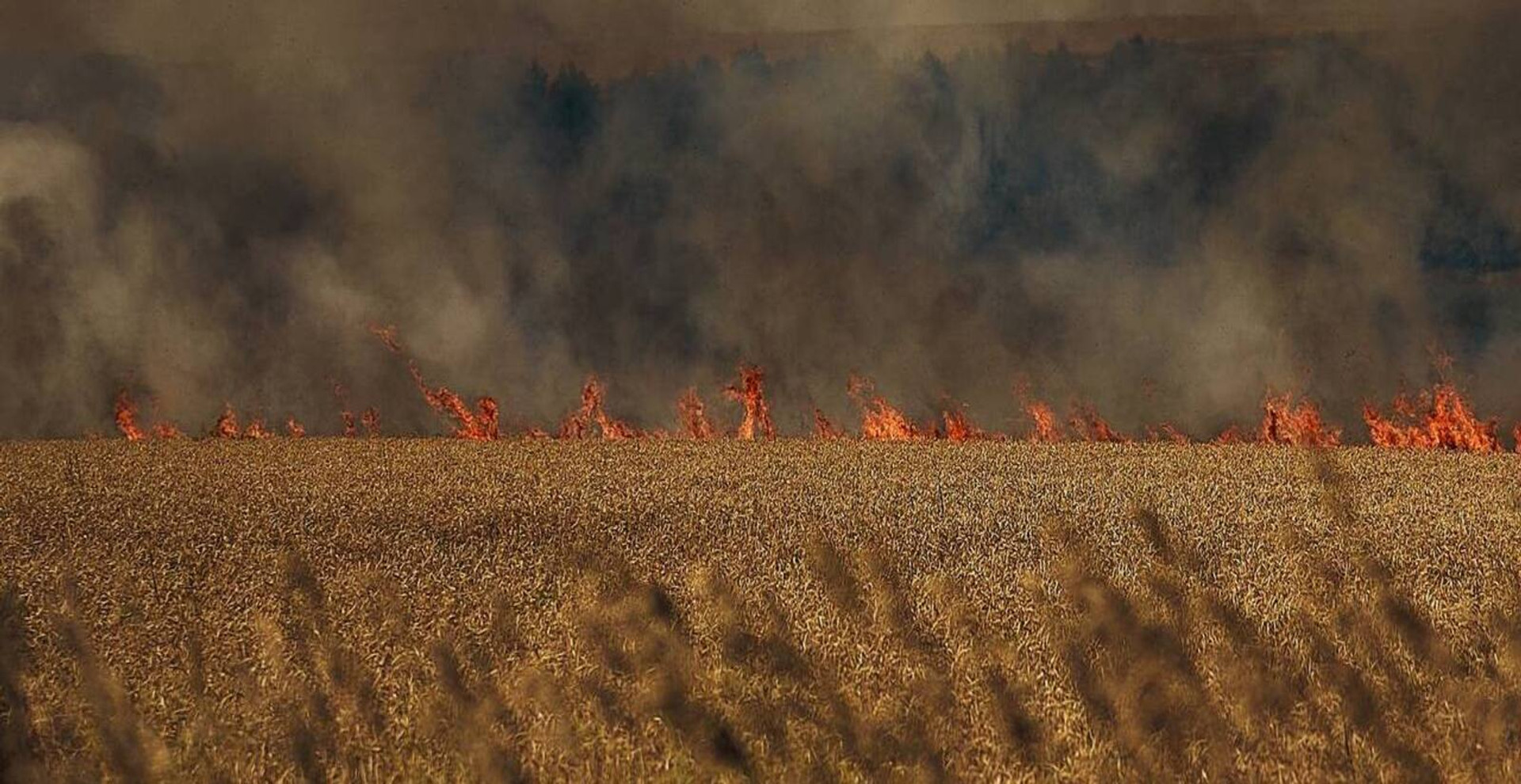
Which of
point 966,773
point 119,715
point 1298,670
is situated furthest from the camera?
point 1298,670

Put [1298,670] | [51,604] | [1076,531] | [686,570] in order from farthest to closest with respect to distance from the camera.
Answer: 1. [1076,531]
2. [686,570]
3. [51,604]
4. [1298,670]

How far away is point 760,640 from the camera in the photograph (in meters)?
6.80

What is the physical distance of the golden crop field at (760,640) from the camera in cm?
514

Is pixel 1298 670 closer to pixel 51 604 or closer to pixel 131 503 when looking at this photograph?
pixel 51 604

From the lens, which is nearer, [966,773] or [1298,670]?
[966,773]

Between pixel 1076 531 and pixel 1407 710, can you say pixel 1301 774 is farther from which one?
pixel 1076 531

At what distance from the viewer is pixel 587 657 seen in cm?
638

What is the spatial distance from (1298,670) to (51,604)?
6.75 metres

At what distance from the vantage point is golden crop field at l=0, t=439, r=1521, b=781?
5.14 m

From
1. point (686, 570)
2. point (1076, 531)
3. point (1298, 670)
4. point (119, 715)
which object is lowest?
point (119, 715)

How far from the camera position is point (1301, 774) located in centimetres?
490

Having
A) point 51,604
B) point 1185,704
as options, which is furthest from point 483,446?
point 1185,704

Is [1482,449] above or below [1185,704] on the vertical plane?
above

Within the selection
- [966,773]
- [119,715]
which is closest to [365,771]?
[119,715]
